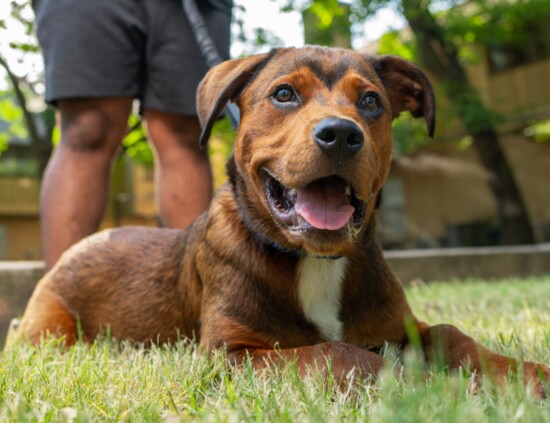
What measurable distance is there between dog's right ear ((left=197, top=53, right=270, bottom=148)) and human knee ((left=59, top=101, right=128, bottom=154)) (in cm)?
153

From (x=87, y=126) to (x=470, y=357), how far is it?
3.02 metres

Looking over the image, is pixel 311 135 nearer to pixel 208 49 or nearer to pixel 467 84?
pixel 208 49

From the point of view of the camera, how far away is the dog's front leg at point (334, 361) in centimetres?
216

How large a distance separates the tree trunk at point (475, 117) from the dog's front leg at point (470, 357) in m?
11.6

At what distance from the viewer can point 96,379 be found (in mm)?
2264

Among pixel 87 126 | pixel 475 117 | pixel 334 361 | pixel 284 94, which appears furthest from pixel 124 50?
pixel 475 117

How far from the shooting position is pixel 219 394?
2.04 meters

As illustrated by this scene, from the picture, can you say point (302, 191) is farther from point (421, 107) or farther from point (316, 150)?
point (421, 107)

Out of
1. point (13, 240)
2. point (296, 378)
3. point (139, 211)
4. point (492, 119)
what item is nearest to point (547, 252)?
point (492, 119)

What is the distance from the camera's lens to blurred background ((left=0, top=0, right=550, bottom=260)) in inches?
555

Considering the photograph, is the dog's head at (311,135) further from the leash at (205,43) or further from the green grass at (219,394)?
the green grass at (219,394)

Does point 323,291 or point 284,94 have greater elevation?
point 284,94

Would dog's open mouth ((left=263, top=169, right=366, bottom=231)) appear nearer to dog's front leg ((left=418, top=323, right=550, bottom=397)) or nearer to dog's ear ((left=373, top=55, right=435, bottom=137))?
dog's front leg ((left=418, top=323, right=550, bottom=397))

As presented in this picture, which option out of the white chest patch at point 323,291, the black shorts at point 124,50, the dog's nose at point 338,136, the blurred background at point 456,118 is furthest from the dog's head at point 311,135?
the blurred background at point 456,118
